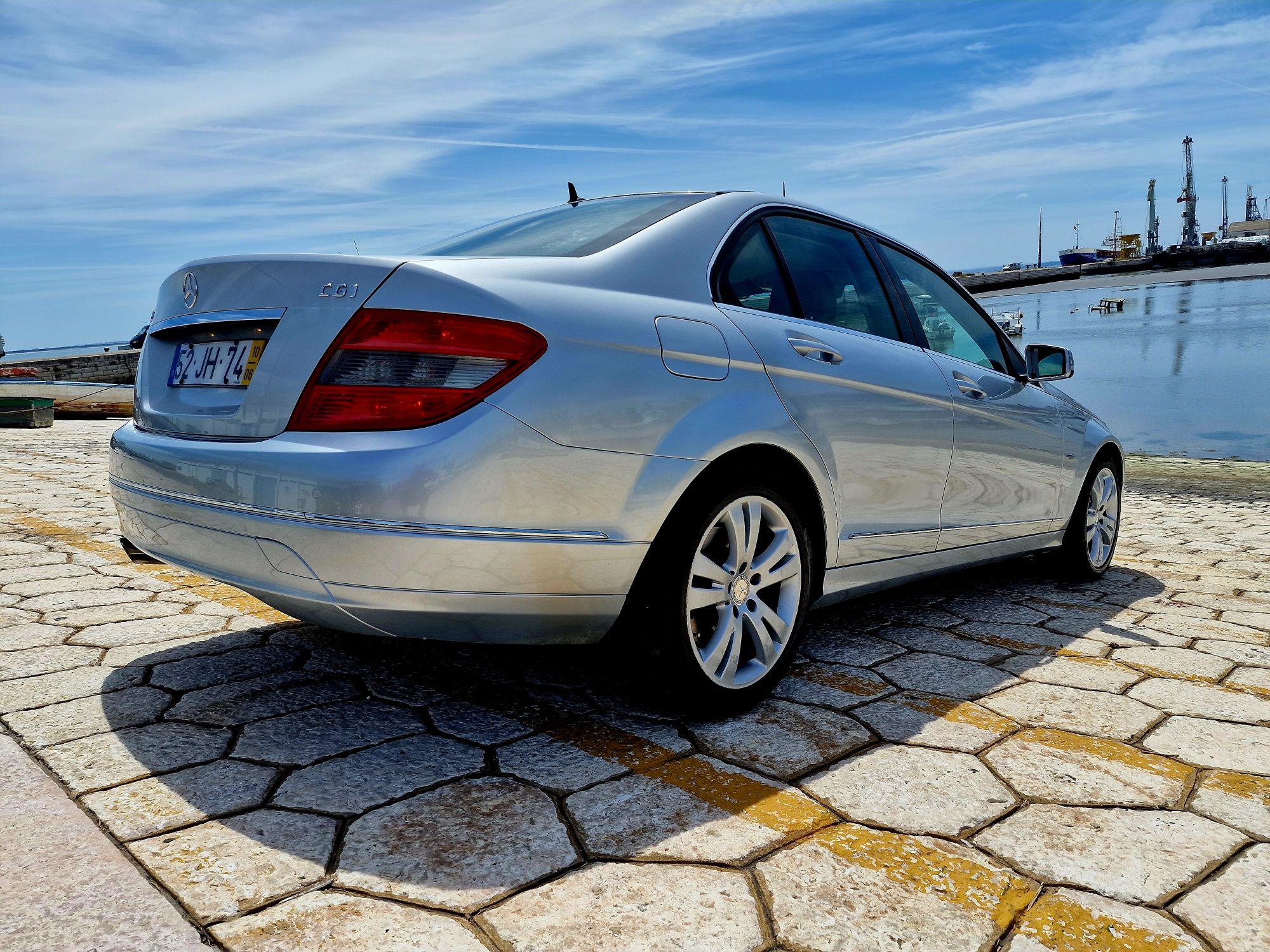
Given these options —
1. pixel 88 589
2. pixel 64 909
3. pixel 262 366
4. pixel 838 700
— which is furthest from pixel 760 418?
pixel 88 589

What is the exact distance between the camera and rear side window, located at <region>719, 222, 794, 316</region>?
2.65m

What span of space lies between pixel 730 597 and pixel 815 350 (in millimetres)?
794

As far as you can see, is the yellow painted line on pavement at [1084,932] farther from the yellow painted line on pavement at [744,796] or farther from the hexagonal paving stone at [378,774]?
the hexagonal paving stone at [378,774]

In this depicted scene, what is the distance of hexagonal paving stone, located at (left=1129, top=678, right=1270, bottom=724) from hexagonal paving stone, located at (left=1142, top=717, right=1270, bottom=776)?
2.7 inches

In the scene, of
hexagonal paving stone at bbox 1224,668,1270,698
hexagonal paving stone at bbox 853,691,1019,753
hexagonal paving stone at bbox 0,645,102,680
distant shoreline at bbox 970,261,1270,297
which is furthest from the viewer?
distant shoreline at bbox 970,261,1270,297

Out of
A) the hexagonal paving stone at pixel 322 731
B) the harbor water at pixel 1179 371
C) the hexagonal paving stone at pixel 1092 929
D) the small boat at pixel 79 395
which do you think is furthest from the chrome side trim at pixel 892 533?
the small boat at pixel 79 395

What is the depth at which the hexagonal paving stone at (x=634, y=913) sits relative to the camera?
158 centimetres

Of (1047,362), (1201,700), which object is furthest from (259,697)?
(1047,362)

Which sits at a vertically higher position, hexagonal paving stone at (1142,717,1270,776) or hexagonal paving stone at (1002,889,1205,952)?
hexagonal paving stone at (1002,889,1205,952)

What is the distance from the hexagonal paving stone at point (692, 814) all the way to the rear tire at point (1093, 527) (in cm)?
293

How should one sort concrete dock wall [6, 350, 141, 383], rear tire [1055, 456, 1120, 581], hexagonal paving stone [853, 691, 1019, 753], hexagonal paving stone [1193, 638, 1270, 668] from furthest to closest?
1. concrete dock wall [6, 350, 141, 383]
2. rear tire [1055, 456, 1120, 581]
3. hexagonal paving stone [1193, 638, 1270, 668]
4. hexagonal paving stone [853, 691, 1019, 753]

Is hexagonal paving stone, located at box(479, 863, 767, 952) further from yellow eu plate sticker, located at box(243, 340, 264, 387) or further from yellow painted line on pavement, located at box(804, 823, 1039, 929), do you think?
yellow eu plate sticker, located at box(243, 340, 264, 387)

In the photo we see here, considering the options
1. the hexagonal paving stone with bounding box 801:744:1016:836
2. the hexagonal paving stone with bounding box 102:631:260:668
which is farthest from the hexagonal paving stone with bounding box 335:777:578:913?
the hexagonal paving stone with bounding box 102:631:260:668

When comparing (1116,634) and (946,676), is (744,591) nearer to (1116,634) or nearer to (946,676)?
(946,676)
